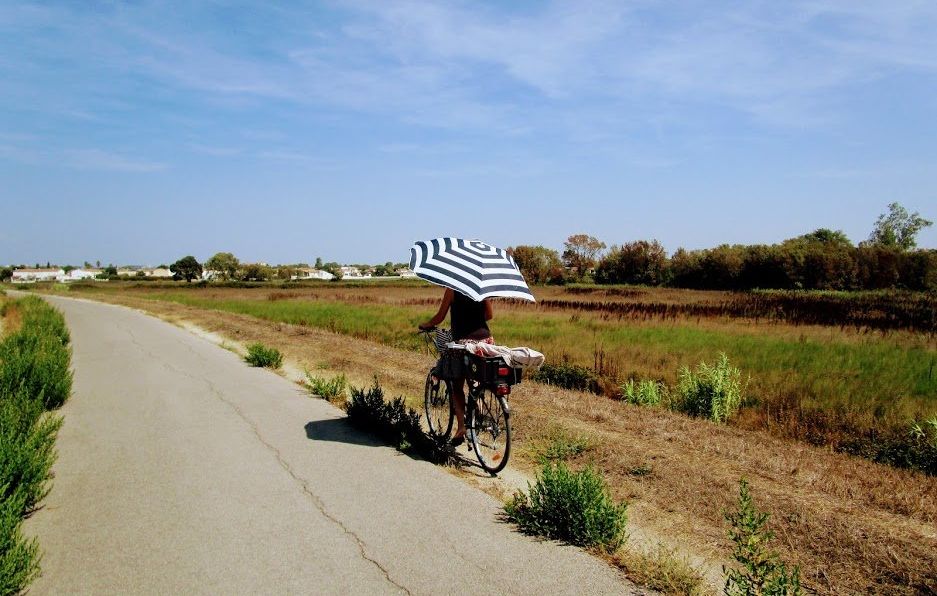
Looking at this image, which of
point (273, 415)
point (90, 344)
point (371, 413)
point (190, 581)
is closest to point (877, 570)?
point (190, 581)

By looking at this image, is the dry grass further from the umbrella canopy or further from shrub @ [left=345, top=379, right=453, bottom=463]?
the umbrella canopy

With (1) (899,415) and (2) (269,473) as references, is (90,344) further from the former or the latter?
(1) (899,415)

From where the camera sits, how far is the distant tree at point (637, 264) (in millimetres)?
94250

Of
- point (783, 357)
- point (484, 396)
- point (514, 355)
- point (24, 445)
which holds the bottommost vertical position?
point (783, 357)

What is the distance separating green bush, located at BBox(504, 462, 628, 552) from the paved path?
0.16 m

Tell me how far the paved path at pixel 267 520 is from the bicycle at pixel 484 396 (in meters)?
0.60

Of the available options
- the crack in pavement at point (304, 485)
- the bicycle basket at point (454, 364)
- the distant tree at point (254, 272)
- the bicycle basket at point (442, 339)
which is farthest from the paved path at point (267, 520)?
the distant tree at point (254, 272)

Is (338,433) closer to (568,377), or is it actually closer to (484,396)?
(484,396)

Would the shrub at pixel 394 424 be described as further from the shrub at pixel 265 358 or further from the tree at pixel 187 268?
the tree at pixel 187 268

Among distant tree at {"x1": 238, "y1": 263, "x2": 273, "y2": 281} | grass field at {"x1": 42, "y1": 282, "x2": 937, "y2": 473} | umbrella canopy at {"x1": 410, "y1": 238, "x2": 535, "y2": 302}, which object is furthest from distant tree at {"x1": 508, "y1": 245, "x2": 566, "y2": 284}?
umbrella canopy at {"x1": 410, "y1": 238, "x2": 535, "y2": 302}

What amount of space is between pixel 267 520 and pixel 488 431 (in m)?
2.65

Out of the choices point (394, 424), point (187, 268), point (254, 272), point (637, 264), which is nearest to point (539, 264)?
point (637, 264)

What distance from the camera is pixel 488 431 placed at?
267 inches

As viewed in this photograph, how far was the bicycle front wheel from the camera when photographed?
A: 6.59 meters
